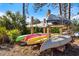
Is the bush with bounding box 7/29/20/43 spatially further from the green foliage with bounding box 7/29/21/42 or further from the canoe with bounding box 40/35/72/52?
the canoe with bounding box 40/35/72/52

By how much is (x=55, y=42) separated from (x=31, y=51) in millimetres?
291

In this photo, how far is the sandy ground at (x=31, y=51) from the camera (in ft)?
21.2

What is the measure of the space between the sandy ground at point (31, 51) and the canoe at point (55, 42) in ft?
0.19

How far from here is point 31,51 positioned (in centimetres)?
648

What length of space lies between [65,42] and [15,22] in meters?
0.61

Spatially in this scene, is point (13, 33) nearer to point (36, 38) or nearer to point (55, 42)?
point (36, 38)

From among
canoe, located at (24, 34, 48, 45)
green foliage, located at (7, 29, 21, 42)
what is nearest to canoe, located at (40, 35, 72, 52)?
canoe, located at (24, 34, 48, 45)

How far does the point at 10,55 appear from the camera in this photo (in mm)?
6484

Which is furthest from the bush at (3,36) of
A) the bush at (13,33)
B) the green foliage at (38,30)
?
the green foliage at (38,30)

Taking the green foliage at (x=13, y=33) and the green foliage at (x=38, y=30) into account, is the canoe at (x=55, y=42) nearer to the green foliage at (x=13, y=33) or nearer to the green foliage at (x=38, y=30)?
the green foliage at (x=38, y=30)

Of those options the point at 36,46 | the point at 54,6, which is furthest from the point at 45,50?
the point at 54,6

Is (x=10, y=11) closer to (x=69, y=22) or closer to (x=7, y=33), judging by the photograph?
(x=7, y=33)

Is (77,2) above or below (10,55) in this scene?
above

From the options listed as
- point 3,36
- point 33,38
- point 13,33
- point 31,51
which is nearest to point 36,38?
point 33,38
